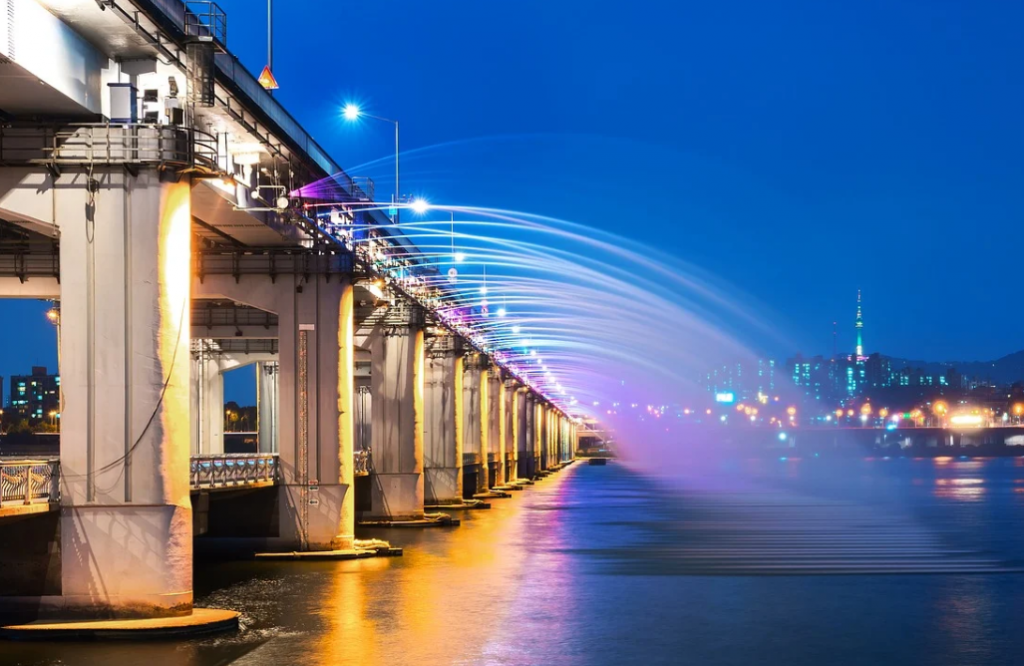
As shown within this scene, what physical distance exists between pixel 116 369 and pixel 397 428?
32407 mm

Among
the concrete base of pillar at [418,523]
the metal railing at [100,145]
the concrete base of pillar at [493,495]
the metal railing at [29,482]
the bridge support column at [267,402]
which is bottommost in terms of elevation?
the concrete base of pillar at [493,495]

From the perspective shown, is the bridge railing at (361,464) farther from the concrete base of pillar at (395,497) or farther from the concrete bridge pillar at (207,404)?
the concrete bridge pillar at (207,404)

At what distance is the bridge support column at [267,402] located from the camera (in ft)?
293

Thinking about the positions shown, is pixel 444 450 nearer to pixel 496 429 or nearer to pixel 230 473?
pixel 496 429

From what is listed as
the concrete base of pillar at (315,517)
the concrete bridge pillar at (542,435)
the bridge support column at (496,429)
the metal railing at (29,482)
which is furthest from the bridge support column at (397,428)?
the concrete bridge pillar at (542,435)

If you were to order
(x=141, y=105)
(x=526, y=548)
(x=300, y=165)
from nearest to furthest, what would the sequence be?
(x=141, y=105)
(x=300, y=165)
(x=526, y=548)

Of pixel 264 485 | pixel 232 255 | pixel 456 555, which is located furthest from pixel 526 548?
pixel 232 255

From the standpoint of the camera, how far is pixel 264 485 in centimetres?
4244

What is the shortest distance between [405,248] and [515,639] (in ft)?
119

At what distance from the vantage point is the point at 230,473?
40469mm

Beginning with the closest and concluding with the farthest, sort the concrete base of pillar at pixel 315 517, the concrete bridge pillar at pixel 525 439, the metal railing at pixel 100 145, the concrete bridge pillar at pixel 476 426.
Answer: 1. the metal railing at pixel 100 145
2. the concrete base of pillar at pixel 315 517
3. the concrete bridge pillar at pixel 476 426
4. the concrete bridge pillar at pixel 525 439

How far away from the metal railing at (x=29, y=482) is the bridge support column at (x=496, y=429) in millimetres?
71600

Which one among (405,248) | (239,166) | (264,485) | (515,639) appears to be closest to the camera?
(515,639)

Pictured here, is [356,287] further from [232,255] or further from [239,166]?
[239,166]
